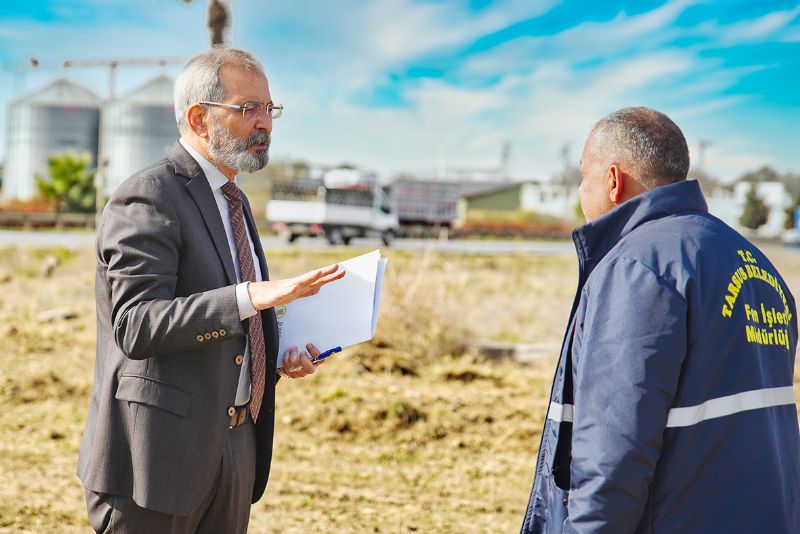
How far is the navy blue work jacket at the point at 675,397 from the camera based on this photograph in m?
1.86

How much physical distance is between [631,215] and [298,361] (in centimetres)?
120

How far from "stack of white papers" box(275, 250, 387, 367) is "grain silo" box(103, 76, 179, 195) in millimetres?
50247

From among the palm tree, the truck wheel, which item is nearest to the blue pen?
the palm tree

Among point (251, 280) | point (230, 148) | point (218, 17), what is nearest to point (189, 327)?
point (251, 280)

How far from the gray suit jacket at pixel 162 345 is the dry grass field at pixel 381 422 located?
7.75 feet

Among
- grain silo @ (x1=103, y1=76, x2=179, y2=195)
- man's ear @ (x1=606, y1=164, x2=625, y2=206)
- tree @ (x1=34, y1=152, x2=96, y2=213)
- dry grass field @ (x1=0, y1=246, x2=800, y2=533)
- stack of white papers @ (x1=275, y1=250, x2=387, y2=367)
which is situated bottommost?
dry grass field @ (x1=0, y1=246, x2=800, y2=533)

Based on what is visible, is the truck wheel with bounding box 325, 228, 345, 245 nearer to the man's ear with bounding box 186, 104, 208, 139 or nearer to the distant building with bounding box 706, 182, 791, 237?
the man's ear with bounding box 186, 104, 208, 139

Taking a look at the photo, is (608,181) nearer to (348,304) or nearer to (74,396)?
(348,304)

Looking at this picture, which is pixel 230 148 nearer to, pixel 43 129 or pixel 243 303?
pixel 243 303

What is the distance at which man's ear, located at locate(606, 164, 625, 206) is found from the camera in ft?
7.03

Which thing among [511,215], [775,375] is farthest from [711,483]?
[511,215]

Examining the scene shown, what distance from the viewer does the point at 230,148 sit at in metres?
2.52

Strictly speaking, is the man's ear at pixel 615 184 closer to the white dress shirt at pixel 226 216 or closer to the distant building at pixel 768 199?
the white dress shirt at pixel 226 216

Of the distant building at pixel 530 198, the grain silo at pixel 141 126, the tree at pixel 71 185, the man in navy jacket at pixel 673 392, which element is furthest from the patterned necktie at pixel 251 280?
the grain silo at pixel 141 126
